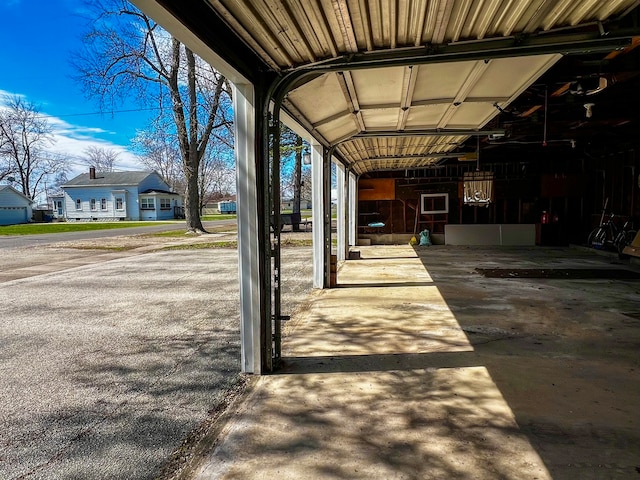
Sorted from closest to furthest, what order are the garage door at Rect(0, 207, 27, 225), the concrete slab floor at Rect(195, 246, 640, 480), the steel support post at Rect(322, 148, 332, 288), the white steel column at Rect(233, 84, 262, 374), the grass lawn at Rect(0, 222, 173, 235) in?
the concrete slab floor at Rect(195, 246, 640, 480)
the white steel column at Rect(233, 84, 262, 374)
the steel support post at Rect(322, 148, 332, 288)
the grass lawn at Rect(0, 222, 173, 235)
the garage door at Rect(0, 207, 27, 225)

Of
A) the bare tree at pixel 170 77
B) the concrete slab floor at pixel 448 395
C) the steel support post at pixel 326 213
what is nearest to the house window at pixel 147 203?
the bare tree at pixel 170 77

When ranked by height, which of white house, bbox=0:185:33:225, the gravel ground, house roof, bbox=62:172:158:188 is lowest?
the gravel ground

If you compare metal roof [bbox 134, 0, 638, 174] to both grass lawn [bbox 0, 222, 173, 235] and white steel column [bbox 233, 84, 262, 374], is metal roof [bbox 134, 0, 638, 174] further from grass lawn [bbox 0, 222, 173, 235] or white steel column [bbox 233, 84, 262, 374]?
grass lawn [bbox 0, 222, 173, 235]

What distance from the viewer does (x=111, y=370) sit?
3359 millimetres

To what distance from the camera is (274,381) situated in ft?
10.1

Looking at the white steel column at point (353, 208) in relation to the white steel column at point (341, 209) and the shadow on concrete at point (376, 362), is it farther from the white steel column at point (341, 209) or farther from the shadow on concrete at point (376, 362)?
the shadow on concrete at point (376, 362)

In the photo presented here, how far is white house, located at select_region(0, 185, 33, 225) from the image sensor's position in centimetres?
3309

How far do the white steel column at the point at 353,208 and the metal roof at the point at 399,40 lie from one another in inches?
312

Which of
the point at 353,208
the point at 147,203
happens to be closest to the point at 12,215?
the point at 147,203

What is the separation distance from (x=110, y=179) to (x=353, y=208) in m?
32.7

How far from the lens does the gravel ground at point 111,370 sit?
2188 mm

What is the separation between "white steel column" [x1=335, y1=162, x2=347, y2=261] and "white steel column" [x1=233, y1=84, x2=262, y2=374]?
19.6 ft

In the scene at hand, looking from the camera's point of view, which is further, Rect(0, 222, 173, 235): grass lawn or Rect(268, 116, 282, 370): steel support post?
Rect(0, 222, 173, 235): grass lawn

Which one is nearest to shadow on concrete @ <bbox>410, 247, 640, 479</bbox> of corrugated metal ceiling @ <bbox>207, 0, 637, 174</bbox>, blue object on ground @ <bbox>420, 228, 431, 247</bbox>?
corrugated metal ceiling @ <bbox>207, 0, 637, 174</bbox>
